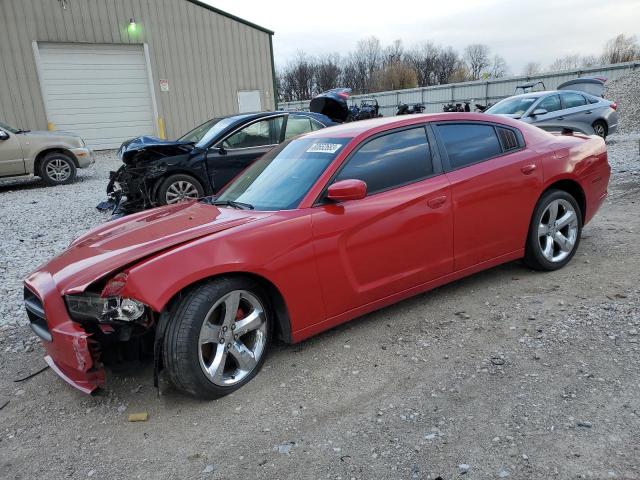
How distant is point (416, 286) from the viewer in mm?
3650

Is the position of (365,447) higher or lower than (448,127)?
lower

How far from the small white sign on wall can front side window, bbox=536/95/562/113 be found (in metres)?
11.5

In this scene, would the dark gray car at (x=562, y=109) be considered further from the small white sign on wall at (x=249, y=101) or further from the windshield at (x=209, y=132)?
the small white sign on wall at (x=249, y=101)

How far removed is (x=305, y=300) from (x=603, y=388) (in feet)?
5.81

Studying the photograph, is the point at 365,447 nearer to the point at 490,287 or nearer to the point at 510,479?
the point at 510,479

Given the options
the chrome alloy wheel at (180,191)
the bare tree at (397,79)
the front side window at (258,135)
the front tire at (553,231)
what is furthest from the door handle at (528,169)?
the bare tree at (397,79)

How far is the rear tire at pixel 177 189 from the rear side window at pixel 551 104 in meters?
8.33

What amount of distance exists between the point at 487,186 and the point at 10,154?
10611 millimetres

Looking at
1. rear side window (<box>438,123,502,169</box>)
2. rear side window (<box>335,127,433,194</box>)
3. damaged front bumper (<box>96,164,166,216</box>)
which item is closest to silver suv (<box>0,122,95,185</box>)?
damaged front bumper (<box>96,164,166,216</box>)

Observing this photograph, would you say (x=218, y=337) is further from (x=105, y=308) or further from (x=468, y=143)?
(x=468, y=143)

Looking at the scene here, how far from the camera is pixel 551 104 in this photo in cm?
1170

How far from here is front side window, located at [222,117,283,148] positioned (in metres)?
7.80

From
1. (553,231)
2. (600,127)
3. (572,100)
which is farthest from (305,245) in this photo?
(600,127)

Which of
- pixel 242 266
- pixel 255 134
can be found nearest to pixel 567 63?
pixel 255 134
